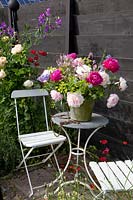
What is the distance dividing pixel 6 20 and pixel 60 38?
5.46 ft

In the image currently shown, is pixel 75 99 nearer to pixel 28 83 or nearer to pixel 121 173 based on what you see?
pixel 121 173

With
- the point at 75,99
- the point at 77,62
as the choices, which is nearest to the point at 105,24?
the point at 77,62

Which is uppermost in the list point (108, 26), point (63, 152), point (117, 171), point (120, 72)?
point (108, 26)

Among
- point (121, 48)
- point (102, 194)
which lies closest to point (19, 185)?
point (102, 194)

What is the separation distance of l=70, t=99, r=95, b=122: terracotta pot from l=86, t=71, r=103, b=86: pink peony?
257 mm

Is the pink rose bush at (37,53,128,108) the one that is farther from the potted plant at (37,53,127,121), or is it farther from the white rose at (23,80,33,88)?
the white rose at (23,80,33,88)

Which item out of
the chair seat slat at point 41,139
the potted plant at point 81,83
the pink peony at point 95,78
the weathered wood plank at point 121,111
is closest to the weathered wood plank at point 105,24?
the potted plant at point 81,83

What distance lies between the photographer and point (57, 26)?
410cm

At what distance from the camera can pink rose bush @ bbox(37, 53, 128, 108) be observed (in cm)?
264

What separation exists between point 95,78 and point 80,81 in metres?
0.19

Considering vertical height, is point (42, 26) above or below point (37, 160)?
above

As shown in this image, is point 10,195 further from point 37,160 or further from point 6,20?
point 6,20

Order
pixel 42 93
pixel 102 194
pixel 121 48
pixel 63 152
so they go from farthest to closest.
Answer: pixel 63 152 < pixel 42 93 < pixel 121 48 < pixel 102 194

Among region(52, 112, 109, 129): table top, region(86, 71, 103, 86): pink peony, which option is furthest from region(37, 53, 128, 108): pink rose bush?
region(52, 112, 109, 129): table top
